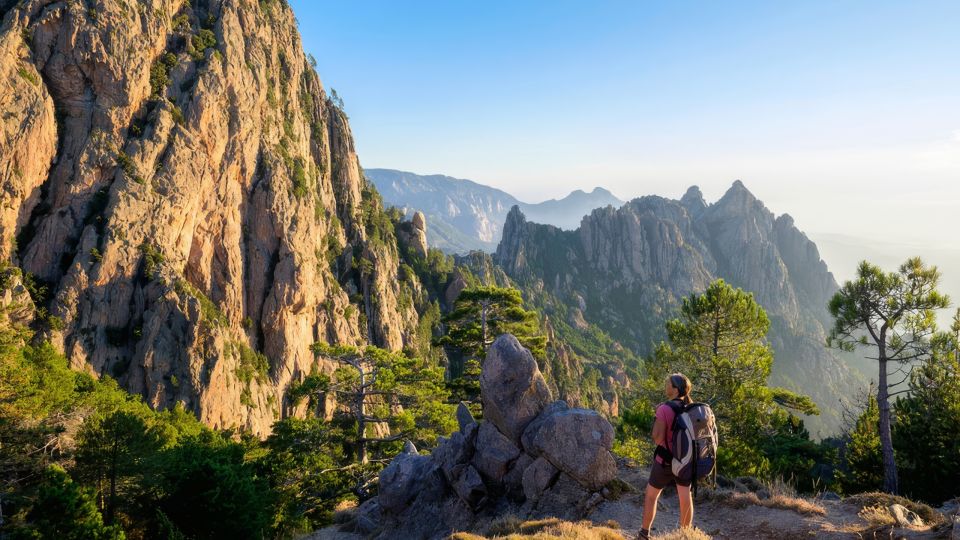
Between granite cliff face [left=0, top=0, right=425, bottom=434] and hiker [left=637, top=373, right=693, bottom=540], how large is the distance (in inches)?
2376

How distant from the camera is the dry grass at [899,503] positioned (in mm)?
9914

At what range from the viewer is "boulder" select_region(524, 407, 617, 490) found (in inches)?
553

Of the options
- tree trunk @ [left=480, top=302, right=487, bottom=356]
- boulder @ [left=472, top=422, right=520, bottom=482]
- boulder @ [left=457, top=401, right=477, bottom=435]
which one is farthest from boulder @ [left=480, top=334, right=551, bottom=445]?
tree trunk @ [left=480, top=302, right=487, bottom=356]

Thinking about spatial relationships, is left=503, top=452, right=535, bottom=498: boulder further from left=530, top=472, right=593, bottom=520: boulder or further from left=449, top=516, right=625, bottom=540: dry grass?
left=449, top=516, right=625, bottom=540: dry grass

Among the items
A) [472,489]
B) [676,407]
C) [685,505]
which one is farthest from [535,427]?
[676,407]

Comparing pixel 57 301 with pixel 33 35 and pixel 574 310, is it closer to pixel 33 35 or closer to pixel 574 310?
pixel 33 35

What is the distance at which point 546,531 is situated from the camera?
10.3 metres

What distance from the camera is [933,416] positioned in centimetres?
1948

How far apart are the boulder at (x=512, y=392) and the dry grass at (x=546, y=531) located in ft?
12.4

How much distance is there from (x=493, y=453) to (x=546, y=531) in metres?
5.76

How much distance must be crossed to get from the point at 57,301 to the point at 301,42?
7458cm

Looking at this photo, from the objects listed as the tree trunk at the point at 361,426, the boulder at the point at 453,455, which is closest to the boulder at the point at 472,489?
the boulder at the point at 453,455

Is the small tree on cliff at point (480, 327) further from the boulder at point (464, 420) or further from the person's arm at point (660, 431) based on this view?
the person's arm at point (660, 431)

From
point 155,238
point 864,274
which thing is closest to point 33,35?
point 155,238
